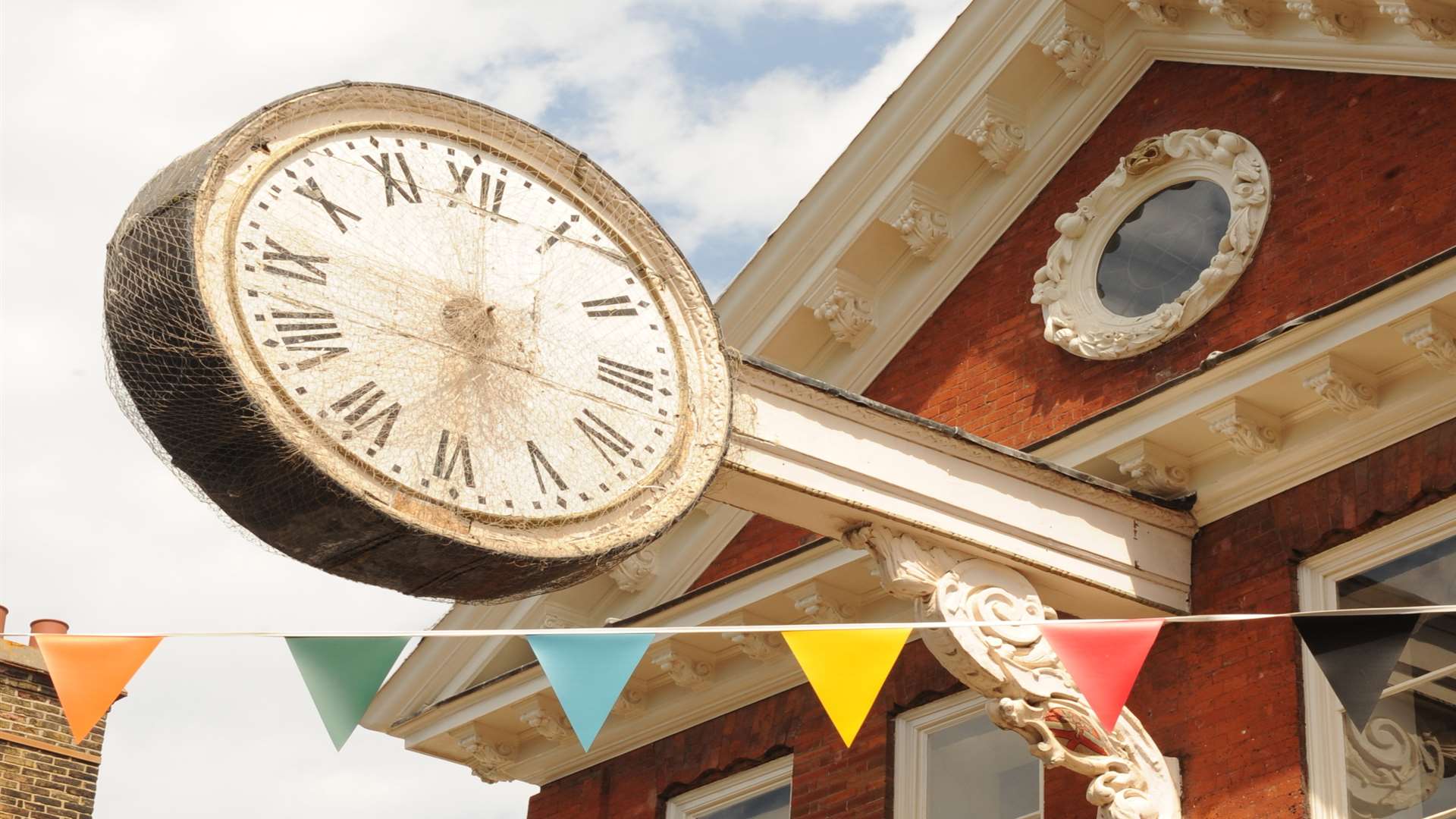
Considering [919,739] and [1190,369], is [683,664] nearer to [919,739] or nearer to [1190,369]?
[919,739]

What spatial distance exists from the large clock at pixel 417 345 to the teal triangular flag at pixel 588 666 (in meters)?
0.42

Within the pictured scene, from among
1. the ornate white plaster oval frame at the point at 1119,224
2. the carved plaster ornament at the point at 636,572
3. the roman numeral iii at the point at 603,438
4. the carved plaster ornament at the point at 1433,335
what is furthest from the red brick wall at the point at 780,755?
the roman numeral iii at the point at 603,438

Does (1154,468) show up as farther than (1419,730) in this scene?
Yes

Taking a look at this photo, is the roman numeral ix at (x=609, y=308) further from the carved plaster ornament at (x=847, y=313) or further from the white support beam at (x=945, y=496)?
the carved plaster ornament at (x=847, y=313)

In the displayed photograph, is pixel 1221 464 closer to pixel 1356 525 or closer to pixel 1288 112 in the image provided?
pixel 1356 525

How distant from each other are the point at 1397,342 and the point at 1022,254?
113 inches

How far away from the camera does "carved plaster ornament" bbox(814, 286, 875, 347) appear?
12.2 m

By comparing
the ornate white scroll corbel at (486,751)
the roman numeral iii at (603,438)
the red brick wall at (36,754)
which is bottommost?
the roman numeral iii at (603,438)

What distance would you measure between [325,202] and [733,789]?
16.9ft

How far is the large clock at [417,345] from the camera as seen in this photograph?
7.21 metres

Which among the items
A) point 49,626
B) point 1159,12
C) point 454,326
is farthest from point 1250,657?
point 49,626

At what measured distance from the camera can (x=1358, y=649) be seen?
808 centimetres

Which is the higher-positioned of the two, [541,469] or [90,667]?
[541,469]

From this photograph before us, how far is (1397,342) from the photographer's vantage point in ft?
30.2
